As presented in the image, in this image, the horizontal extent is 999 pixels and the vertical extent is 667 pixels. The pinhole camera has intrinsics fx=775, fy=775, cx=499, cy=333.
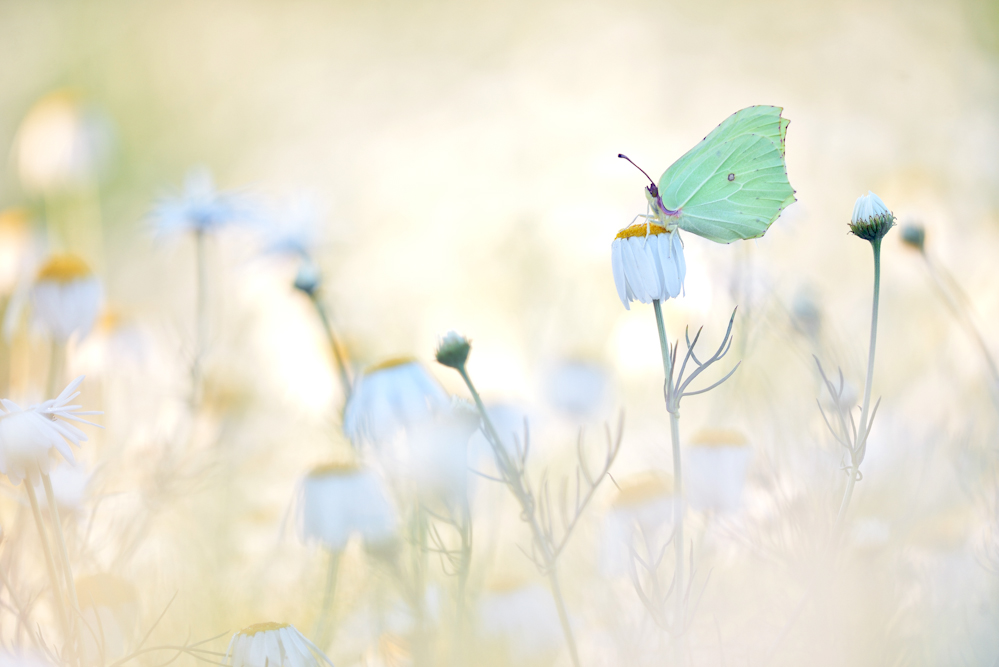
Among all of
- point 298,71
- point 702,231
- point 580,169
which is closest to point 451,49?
point 298,71

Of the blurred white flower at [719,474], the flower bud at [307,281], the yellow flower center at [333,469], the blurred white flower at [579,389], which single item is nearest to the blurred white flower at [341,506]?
the yellow flower center at [333,469]

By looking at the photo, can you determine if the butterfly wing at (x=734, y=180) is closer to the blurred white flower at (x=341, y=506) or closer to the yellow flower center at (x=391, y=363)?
the yellow flower center at (x=391, y=363)

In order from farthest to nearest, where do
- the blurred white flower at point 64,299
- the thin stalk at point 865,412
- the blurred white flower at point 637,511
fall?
the blurred white flower at point 64,299 < the blurred white flower at point 637,511 < the thin stalk at point 865,412

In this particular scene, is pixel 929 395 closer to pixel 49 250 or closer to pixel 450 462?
pixel 450 462

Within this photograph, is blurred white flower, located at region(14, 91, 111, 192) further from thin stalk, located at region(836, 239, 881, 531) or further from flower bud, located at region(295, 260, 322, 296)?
thin stalk, located at region(836, 239, 881, 531)

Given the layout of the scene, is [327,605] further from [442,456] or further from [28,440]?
[28,440]
